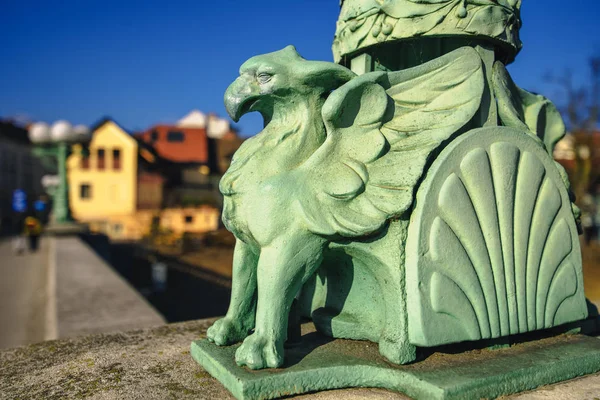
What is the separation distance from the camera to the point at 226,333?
2180mm

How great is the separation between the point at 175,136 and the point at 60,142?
1772 centimetres

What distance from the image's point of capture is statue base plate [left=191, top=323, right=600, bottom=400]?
1812 mm

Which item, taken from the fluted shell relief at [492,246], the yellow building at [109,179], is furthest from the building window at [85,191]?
the fluted shell relief at [492,246]

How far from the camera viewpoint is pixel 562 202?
236 centimetres

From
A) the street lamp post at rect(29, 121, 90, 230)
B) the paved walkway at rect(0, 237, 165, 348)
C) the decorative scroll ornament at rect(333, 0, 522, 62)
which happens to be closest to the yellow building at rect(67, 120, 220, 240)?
the street lamp post at rect(29, 121, 90, 230)

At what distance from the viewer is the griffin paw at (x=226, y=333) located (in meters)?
2.17

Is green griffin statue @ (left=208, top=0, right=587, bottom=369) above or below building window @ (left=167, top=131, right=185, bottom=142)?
below

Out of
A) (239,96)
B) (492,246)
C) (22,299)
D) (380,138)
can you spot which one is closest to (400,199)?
(380,138)

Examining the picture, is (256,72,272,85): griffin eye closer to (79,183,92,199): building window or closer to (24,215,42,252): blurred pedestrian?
(24,215,42,252): blurred pedestrian

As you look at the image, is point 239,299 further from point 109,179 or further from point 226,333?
point 109,179

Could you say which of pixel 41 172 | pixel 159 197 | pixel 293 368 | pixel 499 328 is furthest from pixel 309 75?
pixel 41 172

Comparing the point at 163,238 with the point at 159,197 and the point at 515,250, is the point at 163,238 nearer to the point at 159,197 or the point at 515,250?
the point at 159,197

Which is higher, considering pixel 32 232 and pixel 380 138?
pixel 380 138

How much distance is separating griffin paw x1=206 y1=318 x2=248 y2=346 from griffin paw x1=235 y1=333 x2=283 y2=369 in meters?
0.28
